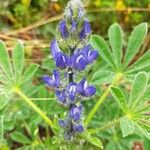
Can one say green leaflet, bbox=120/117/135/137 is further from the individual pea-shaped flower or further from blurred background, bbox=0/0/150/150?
blurred background, bbox=0/0/150/150

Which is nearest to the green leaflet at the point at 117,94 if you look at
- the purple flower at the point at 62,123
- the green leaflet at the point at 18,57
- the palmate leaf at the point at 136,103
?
the palmate leaf at the point at 136,103

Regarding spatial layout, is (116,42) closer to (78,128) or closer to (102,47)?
(102,47)

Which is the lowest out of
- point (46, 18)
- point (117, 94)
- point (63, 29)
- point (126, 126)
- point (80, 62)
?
point (126, 126)

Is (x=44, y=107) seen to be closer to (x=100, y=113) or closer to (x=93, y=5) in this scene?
(x=100, y=113)

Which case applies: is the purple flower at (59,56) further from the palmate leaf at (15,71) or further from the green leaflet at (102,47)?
the green leaflet at (102,47)

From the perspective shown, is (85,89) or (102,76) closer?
(85,89)

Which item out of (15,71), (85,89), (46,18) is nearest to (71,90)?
(85,89)
